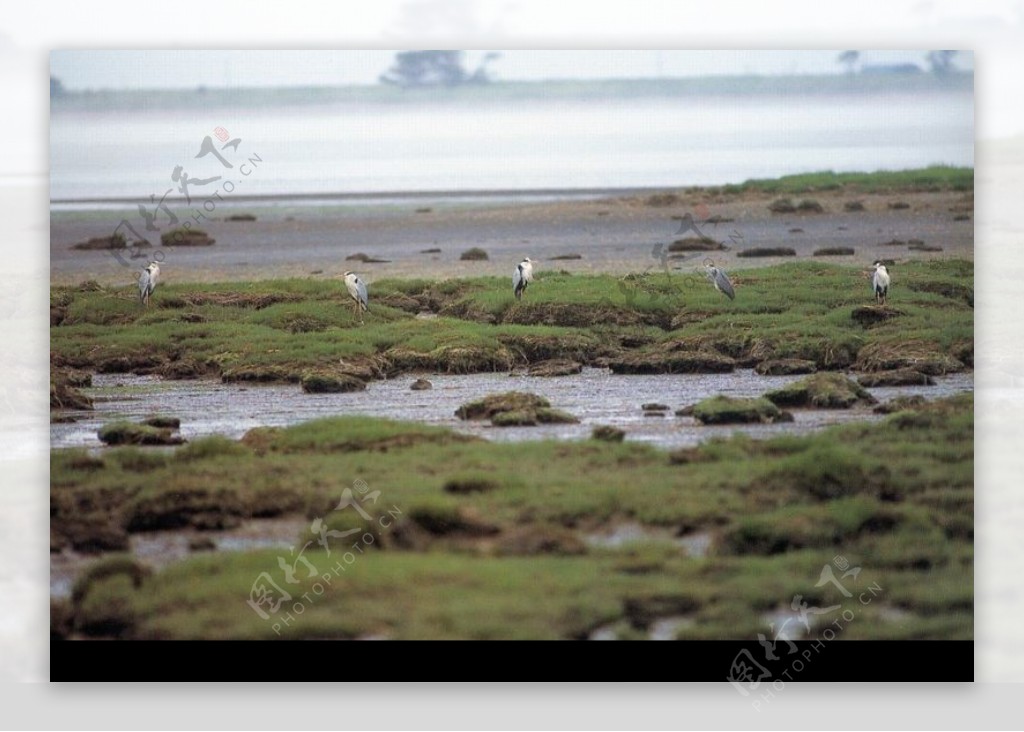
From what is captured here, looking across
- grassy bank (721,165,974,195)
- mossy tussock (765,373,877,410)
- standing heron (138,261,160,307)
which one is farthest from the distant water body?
mossy tussock (765,373,877,410)

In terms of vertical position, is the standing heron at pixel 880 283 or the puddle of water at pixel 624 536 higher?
the standing heron at pixel 880 283

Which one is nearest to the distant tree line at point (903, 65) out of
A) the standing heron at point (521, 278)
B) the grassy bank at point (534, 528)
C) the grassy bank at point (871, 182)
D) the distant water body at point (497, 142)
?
the distant water body at point (497, 142)

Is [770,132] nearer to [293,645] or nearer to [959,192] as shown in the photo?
[959,192]

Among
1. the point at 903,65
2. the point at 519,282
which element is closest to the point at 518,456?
the point at 519,282

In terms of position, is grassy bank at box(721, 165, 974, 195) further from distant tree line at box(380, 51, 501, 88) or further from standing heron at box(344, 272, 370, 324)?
standing heron at box(344, 272, 370, 324)

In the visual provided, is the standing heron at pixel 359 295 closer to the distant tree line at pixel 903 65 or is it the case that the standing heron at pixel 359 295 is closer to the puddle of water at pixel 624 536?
the puddle of water at pixel 624 536

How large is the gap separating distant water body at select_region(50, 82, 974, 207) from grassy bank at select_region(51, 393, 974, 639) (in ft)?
3.88

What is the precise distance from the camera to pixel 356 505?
6816 mm

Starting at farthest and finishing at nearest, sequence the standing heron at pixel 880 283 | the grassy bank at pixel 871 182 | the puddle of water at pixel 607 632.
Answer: the standing heron at pixel 880 283 → the grassy bank at pixel 871 182 → the puddle of water at pixel 607 632

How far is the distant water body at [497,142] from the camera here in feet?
22.7

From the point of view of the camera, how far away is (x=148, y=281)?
7094 millimetres

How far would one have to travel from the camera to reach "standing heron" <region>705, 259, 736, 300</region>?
7105 mm

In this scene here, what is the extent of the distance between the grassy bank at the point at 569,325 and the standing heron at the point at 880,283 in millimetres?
38

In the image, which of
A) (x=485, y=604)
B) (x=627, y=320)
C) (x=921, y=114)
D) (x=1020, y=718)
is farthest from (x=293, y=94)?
(x=1020, y=718)
